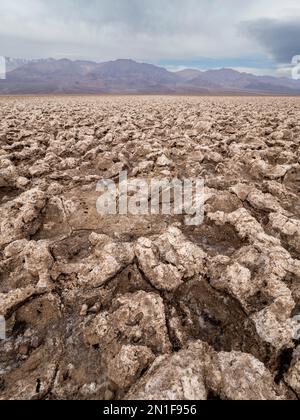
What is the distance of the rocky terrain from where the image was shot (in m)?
1.41

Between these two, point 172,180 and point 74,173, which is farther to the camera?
point 74,173

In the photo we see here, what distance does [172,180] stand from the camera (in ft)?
12.2

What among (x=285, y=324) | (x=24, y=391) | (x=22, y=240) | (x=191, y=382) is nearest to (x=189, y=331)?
(x=191, y=382)

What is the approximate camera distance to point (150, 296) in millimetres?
1837

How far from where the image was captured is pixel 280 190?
329cm

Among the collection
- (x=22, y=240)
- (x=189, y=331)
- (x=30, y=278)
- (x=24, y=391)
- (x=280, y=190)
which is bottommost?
(x=24, y=391)

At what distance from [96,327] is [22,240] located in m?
1.13

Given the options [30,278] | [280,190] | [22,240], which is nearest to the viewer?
[30,278]

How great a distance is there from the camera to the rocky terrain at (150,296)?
1407 mm

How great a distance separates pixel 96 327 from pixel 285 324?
3.57ft

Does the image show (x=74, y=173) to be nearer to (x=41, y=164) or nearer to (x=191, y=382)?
(x=41, y=164)

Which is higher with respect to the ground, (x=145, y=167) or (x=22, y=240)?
(x=145, y=167)
